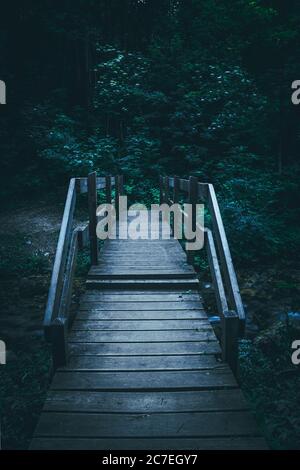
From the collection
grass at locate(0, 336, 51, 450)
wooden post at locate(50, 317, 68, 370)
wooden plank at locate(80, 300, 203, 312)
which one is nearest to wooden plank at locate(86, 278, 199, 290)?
wooden plank at locate(80, 300, 203, 312)

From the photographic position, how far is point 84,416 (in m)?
2.73

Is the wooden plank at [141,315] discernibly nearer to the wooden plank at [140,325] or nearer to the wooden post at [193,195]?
the wooden plank at [140,325]

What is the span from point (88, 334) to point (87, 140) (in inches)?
460

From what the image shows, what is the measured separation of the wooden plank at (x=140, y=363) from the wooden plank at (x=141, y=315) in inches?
30.0

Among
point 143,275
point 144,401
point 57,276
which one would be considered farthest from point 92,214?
point 144,401

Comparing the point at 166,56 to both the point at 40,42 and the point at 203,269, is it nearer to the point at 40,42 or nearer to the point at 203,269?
the point at 40,42

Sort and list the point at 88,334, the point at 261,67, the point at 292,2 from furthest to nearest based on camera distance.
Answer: the point at 261,67, the point at 292,2, the point at 88,334

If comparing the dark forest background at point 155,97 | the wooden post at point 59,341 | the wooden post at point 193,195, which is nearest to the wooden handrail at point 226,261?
the wooden post at point 193,195

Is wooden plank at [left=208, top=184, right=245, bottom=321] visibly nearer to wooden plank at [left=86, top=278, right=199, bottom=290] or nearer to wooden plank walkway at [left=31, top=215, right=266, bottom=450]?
wooden plank walkway at [left=31, top=215, right=266, bottom=450]

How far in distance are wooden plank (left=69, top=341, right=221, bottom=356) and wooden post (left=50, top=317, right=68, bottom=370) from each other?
0.72ft

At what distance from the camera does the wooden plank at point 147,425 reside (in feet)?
8.44

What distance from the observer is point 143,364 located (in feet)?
11.2

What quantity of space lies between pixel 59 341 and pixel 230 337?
4.99ft

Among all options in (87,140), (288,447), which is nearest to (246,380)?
(288,447)
